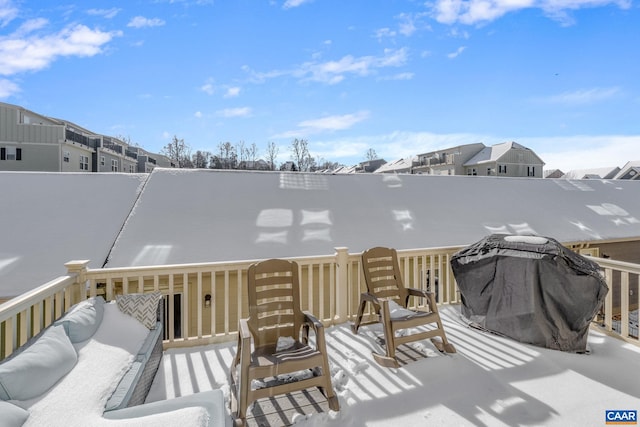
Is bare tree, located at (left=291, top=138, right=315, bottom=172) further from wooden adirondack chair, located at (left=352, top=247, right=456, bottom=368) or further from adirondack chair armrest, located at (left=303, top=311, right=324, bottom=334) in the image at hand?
adirondack chair armrest, located at (left=303, top=311, right=324, bottom=334)

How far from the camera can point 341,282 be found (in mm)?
4105

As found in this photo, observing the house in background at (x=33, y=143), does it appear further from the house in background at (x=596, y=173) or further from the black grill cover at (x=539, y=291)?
the house in background at (x=596, y=173)

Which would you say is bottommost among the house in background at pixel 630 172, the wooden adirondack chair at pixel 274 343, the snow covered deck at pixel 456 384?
the snow covered deck at pixel 456 384

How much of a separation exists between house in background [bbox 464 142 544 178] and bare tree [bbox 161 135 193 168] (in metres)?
30.0

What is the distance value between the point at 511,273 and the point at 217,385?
3.35 metres

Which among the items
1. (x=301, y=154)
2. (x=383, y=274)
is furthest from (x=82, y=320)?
(x=301, y=154)

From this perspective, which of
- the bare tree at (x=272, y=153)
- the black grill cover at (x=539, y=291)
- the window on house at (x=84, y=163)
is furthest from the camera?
the bare tree at (x=272, y=153)

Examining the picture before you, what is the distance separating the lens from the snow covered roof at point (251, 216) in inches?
248

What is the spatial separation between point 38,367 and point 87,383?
0.90 feet

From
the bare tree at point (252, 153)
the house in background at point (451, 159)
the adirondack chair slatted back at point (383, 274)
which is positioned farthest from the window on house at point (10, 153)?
the house in background at point (451, 159)

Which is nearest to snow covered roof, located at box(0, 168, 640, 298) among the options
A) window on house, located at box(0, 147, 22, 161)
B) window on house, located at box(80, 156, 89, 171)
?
window on house, located at box(0, 147, 22, 161)

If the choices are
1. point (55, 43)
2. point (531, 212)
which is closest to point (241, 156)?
point (55, 43)

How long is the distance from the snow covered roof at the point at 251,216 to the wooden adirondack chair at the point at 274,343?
11.6 feet

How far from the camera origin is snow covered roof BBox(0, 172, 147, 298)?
585 cm
